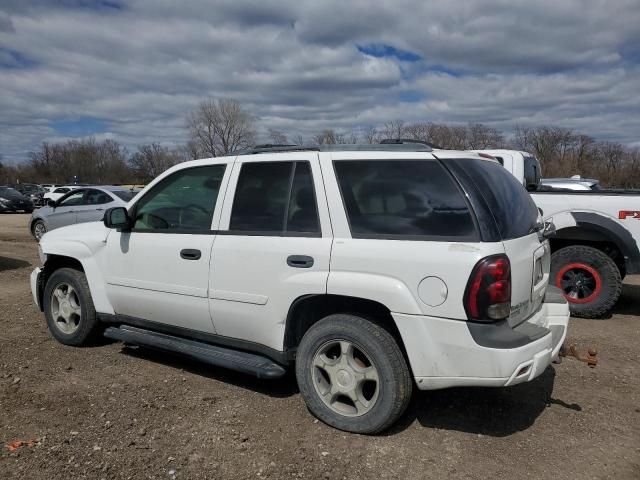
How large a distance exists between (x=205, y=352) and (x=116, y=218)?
139 cm

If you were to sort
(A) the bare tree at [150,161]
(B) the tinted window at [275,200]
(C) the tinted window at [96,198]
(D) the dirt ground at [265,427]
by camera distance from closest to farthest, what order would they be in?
(D) the dirt ground at [265,427] → (B) the tinted window at [275,200] → (C) the tinted window at [96,198] → (A) the bare tree at [150,161]

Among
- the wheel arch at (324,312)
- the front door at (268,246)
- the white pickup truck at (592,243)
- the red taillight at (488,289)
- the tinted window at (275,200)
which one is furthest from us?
the white pickup truck at (592,243)

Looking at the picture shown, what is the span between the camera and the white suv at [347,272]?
3152 mm

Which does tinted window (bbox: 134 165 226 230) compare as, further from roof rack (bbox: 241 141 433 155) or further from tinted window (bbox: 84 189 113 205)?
tinted window (bbox: 84 189 113 205)

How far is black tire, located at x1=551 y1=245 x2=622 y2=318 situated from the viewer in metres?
6.47

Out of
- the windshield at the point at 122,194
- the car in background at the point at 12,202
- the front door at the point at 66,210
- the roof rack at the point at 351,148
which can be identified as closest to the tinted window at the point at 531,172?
the roof rack at the point at 351,148

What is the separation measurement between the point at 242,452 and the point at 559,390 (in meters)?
2.63

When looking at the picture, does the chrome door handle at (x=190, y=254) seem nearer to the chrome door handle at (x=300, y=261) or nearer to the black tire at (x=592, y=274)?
the chrome door handle at (x=300, y=261)

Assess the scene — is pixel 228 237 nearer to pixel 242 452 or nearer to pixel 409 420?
pixel 242 452

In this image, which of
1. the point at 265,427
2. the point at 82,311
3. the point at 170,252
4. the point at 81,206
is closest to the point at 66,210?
the point at 81,206

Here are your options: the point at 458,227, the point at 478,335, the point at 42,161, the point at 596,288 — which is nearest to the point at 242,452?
the point at 478,335

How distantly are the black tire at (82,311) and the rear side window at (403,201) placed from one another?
2824mm

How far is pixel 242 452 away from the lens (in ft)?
11.0

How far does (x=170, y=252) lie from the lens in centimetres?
425
